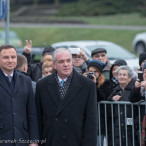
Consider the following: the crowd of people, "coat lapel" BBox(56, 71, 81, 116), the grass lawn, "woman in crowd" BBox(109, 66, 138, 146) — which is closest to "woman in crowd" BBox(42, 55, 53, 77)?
"woman in crowd" BBox(109, 66, 138, 146)

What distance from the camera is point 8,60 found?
5.99 m

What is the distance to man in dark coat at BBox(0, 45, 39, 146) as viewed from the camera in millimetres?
5879

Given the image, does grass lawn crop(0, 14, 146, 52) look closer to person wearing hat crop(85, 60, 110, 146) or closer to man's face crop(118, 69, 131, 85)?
person wearing hat crop(85, 60, 110, 146)

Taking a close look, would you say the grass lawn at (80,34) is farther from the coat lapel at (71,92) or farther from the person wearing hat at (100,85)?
the coat lapel at (71,92)

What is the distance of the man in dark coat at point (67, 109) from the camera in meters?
5.96

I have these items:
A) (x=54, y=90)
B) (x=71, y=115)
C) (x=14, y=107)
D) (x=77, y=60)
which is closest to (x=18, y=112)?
(x=14, y=107)

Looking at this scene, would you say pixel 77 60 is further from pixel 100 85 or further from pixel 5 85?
A: pixel 5 85

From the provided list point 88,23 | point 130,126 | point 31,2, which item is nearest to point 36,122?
point 130,126

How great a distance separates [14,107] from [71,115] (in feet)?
2.25

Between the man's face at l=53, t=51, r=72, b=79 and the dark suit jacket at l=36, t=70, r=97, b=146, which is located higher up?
the man's face at l=53, t=51, r=72, b=79

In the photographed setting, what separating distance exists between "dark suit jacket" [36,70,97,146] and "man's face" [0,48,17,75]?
494mm

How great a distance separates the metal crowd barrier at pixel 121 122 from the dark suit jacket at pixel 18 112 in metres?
1.66

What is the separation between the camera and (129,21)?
137 feet

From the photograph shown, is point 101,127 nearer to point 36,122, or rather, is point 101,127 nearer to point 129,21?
point 36,122
